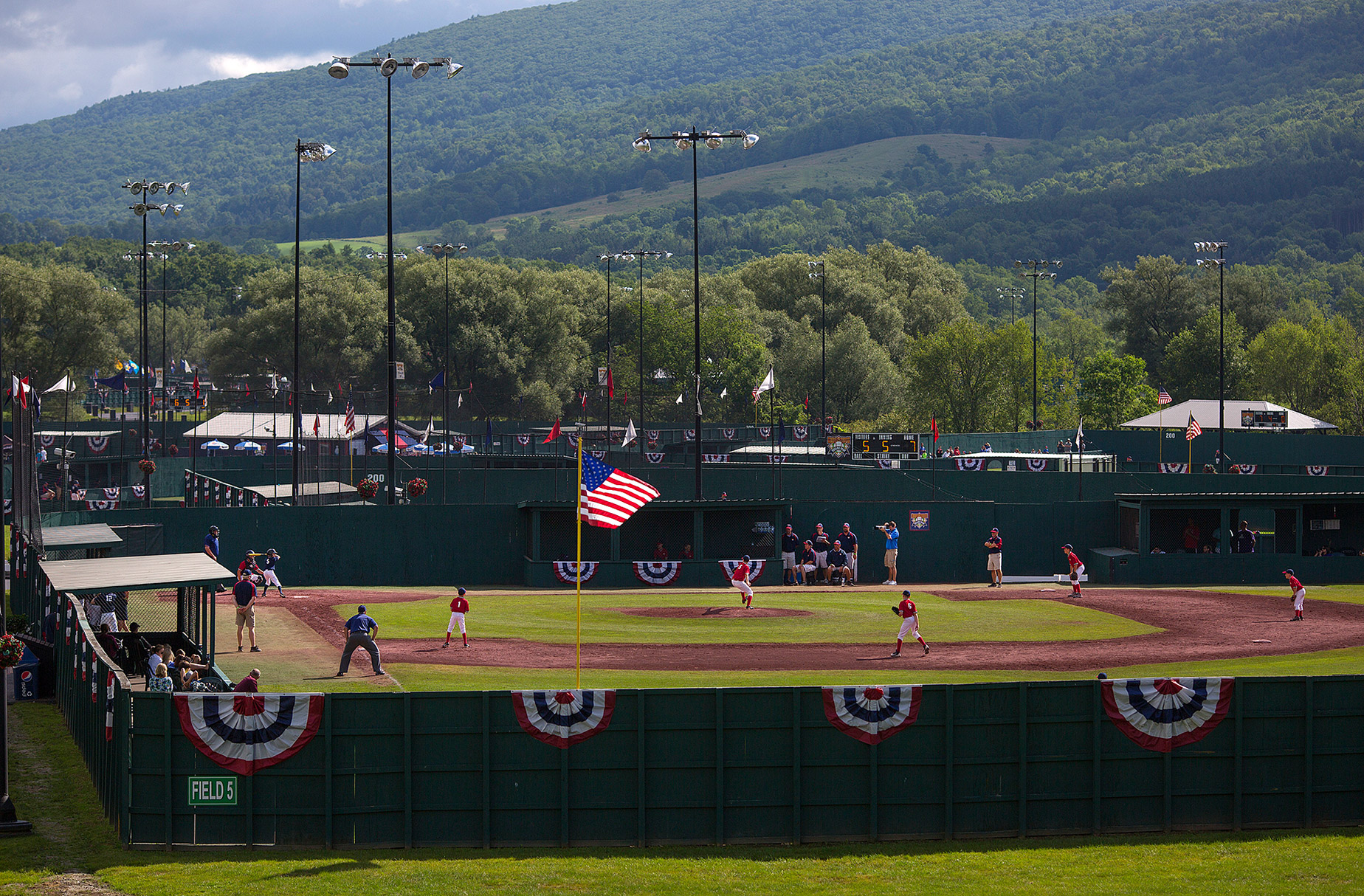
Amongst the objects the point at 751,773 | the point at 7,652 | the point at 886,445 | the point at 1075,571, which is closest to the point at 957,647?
the point at 1075,571

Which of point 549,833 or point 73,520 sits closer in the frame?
point 549,833

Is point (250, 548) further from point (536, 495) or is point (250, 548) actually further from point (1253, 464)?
point (1253, 464)

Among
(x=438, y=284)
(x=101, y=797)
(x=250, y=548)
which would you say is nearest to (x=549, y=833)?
(x=101, y=797)

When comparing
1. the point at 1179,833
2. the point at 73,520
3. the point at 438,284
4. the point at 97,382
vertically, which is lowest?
the point at 1179,833

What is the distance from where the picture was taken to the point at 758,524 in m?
43.6

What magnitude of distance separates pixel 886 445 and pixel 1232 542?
14929 mm

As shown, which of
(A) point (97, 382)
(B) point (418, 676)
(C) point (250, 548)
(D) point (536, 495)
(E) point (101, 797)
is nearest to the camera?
(E) point (101, 797)

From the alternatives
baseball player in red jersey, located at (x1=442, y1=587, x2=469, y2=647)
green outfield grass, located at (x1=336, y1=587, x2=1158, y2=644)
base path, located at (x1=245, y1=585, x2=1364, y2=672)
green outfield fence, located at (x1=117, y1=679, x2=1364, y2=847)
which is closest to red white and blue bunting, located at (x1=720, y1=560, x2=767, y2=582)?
green outfield grass, located at (x1=336, y1=587, x2=1158, y2=644)

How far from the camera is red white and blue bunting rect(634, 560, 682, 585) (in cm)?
4153

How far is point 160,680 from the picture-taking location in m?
19.4

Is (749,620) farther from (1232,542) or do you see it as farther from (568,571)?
(1232,542)

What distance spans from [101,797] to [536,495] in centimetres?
3959

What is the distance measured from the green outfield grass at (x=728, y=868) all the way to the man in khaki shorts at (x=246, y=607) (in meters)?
10.4

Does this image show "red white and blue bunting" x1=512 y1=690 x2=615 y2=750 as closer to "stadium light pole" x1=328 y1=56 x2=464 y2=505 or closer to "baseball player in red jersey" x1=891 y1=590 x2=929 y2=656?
"baseball player in red jersey" x1=891 y1=590 x2=929 y2=656
